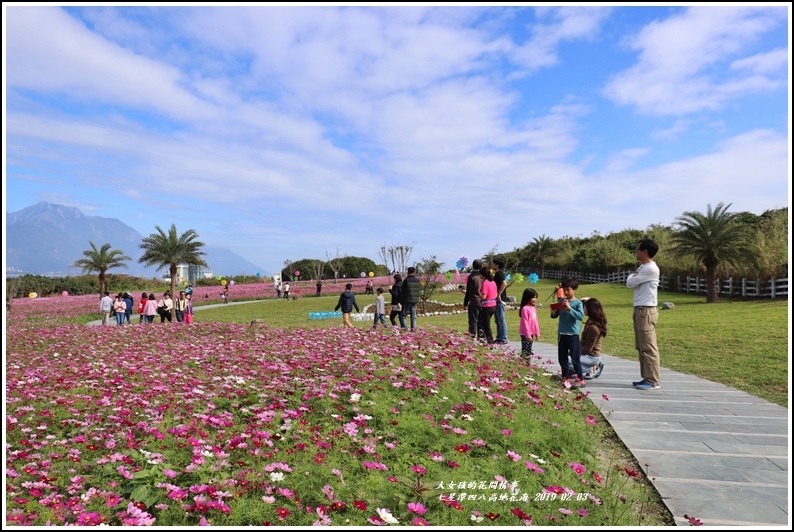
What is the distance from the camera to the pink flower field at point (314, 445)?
3213 millimetres

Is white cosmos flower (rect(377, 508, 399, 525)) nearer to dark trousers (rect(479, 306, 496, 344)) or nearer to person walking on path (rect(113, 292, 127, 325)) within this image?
dark trousers (rect(479, 306, 496, 344))

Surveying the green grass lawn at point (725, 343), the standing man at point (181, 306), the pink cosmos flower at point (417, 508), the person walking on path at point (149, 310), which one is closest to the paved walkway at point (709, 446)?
the green grass lawn at point (725, 343)

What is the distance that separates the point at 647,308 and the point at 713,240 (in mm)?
20938

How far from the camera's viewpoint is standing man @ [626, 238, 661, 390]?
636 centimetres

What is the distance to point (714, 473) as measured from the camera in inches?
151

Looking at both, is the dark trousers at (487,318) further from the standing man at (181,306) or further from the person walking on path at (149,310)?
the person walking on path at (149,310)

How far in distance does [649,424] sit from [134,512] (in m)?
4.87

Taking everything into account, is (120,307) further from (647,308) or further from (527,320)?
(647,308)

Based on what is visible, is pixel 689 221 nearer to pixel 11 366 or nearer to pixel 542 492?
pixel 542 492

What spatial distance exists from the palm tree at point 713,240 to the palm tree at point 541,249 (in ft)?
123

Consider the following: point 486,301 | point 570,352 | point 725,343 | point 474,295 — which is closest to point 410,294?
point 474,295

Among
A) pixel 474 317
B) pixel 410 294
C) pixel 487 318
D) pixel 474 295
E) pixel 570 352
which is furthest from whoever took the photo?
pixel 410 294

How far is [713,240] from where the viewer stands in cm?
2336

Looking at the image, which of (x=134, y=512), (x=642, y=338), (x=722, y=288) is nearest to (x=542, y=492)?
(x=134, y=512)
